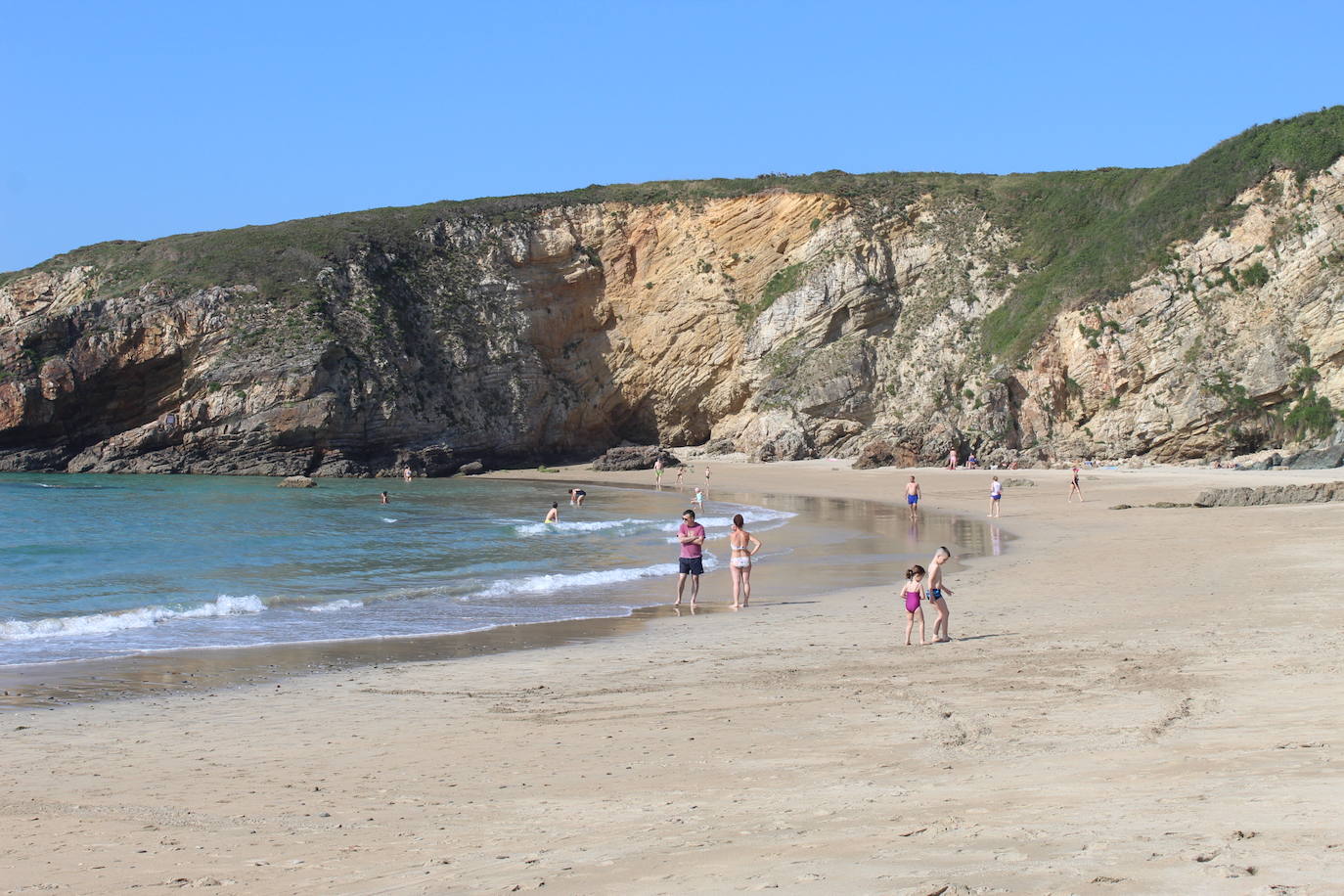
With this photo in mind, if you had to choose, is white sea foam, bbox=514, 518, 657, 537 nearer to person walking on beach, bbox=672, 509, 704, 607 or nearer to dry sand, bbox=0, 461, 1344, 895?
person walking on beach, bbox=672, 509, 704, 607

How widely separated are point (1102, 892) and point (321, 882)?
2953 millimetres

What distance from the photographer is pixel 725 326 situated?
5288 centimetres

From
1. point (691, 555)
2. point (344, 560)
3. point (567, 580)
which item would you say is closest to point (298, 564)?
point (344, 560)

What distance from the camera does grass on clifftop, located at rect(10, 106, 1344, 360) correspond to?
40.0 metres

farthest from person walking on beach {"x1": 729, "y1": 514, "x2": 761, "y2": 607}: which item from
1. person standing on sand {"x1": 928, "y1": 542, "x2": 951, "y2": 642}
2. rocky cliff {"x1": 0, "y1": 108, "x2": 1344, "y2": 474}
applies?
rocky cliff {"x1": 0, "y1": 108, "x2": 1344, "y2": 474}

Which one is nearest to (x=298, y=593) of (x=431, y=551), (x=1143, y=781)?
(x=431, y=551)

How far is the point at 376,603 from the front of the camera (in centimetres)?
1456

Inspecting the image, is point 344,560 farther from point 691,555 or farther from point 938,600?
point 938,600

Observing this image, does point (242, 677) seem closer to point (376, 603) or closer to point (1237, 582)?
point (376, 603)

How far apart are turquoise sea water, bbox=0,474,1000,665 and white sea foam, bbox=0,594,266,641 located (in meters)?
0.03

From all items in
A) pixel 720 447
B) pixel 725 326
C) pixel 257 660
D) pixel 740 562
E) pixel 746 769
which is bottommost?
pixel 257 660

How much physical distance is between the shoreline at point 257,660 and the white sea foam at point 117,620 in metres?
1.95

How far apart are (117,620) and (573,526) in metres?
13.3

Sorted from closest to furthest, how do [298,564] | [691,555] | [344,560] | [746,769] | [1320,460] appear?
[746,769] → [691,555] → [298,564] → [344,560] → [1320,460]
